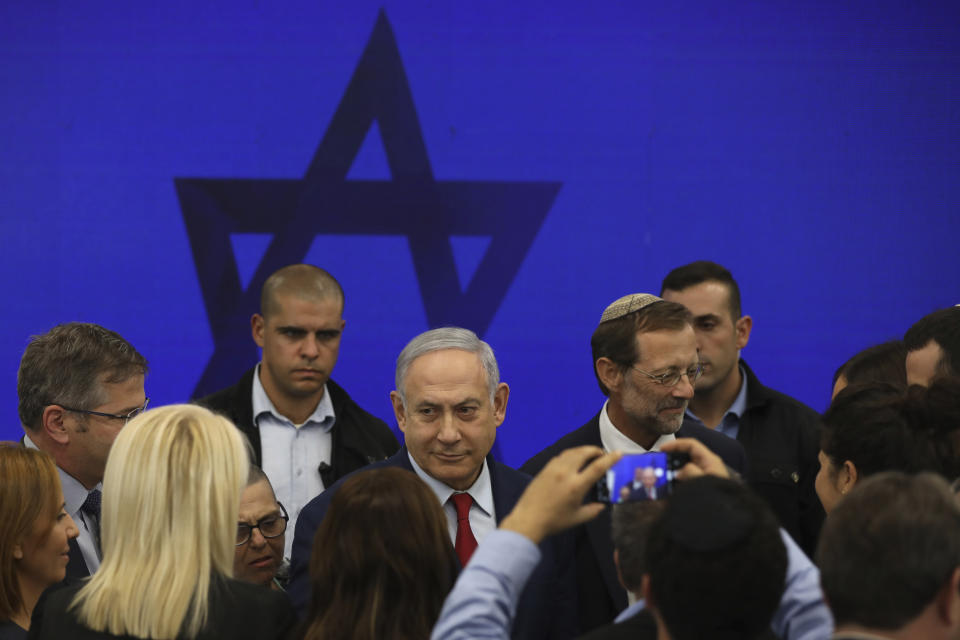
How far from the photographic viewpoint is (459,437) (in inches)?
113

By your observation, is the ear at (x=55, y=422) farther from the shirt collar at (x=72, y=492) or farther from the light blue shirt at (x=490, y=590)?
the light blue shirt at (x=490, y=590)

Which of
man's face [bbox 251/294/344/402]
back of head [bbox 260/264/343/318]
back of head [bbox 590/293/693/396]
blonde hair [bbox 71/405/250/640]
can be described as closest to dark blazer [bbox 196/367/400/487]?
man's face [bbox 251/294/344/402]

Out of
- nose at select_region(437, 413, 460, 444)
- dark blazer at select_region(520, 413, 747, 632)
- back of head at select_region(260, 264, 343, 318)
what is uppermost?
back of head at select_region(260, 264, 343, 318)

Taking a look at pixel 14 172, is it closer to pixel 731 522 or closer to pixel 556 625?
pixel 556 625

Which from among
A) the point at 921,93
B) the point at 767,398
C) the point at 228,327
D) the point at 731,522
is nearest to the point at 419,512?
the point at 731,522

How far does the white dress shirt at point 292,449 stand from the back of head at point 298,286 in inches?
12.5

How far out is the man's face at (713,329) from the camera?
4191 millimetres

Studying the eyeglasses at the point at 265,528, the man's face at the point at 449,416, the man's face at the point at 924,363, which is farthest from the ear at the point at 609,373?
the eyeglasses at the point at 265,528

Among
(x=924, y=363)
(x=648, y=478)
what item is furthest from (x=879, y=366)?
(x=648, y=478)

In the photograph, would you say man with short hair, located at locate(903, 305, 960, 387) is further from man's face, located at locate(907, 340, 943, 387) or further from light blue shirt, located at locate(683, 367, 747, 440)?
light blue shirt, located at locate(683, 367, 747, 440)

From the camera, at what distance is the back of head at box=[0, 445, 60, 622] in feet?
8.04

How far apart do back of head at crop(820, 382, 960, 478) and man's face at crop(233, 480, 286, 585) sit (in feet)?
5.09

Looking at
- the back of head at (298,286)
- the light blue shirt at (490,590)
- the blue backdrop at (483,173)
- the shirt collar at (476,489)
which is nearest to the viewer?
the light blue shirt at (490,590)

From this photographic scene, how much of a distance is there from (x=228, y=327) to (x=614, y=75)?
80.7 inches
